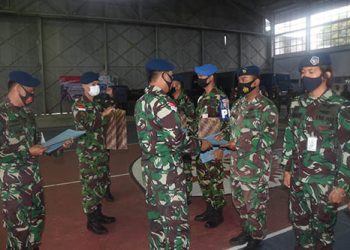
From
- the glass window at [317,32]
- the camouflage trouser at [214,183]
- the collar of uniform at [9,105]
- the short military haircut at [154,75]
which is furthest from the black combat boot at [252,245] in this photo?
the glass window at [317,32]

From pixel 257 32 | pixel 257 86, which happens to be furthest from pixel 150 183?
pixel 257 32

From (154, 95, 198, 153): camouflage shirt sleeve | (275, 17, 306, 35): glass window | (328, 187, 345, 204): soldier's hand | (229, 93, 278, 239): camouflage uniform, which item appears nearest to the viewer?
(328, 187, 345, 204): soldier's hand

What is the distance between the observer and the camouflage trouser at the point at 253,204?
322 cm

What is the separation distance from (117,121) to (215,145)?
2.07 m

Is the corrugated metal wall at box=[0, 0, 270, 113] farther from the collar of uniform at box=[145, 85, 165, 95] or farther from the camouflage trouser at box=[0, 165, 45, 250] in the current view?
the collar of uniform at box=[145, 85, 165, 95]

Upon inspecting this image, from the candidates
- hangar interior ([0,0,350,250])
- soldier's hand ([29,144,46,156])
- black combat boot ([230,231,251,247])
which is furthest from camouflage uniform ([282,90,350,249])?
hangar interior ([0,0,350,250])

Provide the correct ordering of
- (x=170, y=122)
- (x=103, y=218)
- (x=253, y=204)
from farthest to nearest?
(x=103, y=218)
(x=253, y=204)
(x=170, y=122)

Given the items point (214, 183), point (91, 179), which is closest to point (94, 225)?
point (91, 179)

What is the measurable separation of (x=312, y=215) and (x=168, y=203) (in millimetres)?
1154

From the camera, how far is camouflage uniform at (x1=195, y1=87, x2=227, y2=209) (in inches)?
161

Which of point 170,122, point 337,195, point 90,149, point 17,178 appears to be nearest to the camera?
point 337,195

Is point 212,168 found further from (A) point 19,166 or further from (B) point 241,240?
(A) point 19,166

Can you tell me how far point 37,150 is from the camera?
2803mm

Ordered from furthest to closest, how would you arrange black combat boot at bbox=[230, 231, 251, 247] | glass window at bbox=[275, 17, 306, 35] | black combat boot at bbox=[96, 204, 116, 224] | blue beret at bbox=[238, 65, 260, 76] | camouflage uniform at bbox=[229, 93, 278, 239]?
glass window at bbox=[275, 17, 306, 35]
black combat boot at bbox=[96, 204, 116, 224]
black combat boot at bbox=[230, 231, 251, 247]
blue beret at bbox=[238, 65, 260, 76]
camouflage uniform at bbox=[229, 93, 278, 239]
